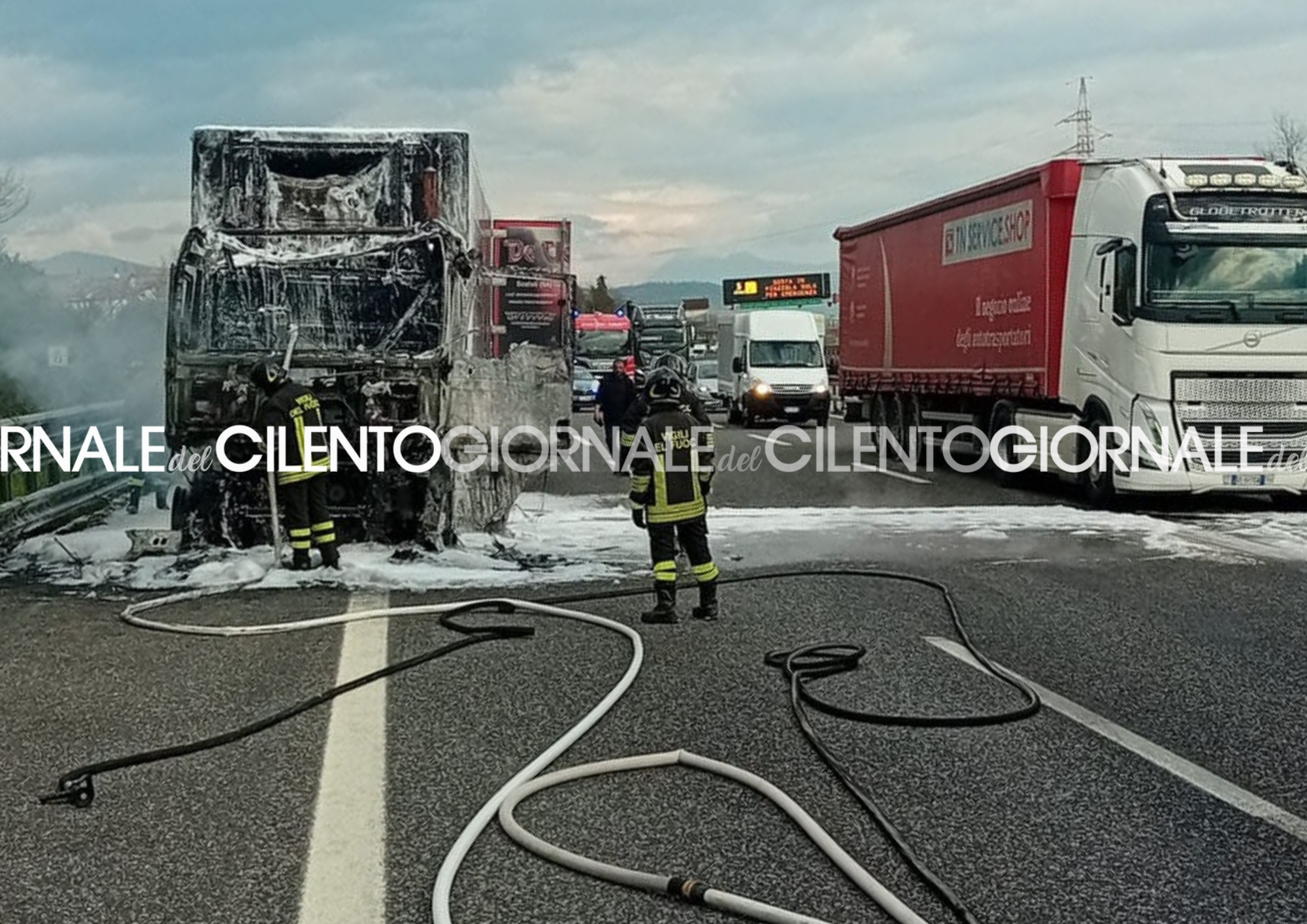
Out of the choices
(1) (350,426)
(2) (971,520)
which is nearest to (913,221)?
(2) (971,520)

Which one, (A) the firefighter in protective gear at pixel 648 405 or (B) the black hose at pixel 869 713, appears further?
(A) the firefighter in protective gear at pixel 648 405

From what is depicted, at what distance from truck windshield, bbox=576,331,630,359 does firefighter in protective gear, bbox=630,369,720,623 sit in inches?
1436

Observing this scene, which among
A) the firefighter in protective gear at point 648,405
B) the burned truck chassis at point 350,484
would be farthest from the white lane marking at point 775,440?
the firefighter in protective gear at point 648,405

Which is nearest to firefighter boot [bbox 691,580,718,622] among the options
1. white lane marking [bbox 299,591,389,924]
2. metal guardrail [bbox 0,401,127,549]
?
white lane marking [bbox 299,591,389,924]

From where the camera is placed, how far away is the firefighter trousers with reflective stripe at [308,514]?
9.89 metres

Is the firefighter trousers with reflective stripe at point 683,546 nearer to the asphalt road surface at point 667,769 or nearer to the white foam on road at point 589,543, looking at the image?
the asphalt road surface at point 667,769

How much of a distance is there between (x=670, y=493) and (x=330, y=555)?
2.86m

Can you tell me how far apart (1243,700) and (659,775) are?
2.95 meters

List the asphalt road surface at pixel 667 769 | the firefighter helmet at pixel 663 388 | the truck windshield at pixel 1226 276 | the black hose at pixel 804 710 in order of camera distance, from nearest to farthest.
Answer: the asphalt road surface at pixel 667 769
the black hose at pixel 804 710
the firefighter helmet at pixel 663 388
the truck windshield at pixel 1226 276

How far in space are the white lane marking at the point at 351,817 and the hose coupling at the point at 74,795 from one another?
2.57 ft

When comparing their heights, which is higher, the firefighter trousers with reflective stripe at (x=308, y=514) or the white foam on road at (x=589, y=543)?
the firefighter trousers with reflective stripe at (x=308, y=514)

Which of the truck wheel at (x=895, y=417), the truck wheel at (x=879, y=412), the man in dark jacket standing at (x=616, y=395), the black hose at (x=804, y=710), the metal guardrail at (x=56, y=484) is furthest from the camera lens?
the truck wheel at (x=879, y=412)

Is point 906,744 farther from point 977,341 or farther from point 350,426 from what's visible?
point 977,341

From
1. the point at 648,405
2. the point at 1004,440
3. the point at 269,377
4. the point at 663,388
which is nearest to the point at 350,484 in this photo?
the point at 269,377
